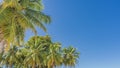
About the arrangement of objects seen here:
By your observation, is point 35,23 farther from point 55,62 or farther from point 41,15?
point 55,62

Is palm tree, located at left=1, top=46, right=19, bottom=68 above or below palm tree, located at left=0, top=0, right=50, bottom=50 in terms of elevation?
above

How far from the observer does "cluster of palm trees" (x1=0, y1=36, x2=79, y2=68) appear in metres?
59.0

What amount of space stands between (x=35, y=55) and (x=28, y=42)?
4.95 m

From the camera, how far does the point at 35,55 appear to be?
58.0 meters

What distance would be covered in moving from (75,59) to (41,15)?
146 ft

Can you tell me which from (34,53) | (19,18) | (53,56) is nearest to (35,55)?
(34,53)

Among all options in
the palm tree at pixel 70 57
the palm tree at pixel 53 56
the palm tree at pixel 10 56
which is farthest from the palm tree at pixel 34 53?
the palm tree at pixel 70 57

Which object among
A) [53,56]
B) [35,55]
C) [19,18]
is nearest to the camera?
[19,18]

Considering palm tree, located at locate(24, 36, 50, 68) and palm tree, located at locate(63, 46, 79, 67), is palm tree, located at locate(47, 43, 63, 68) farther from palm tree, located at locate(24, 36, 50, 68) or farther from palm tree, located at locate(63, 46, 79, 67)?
palm tree, located at locate(63, 46, 79, 67)

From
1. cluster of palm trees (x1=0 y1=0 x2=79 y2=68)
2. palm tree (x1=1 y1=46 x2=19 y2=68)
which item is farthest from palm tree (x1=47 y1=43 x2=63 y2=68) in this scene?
palm tree (x1=1 y1=46 x2=19 y2=68)

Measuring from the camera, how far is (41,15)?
28.4m

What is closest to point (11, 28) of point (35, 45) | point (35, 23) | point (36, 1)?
point (35, 23)

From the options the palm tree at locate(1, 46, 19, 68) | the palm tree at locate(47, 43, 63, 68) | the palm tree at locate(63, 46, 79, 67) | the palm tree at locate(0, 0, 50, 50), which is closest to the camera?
the palm tree at locate(0, 0, 50, 50)

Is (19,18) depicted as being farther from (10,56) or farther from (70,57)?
(70,57)
